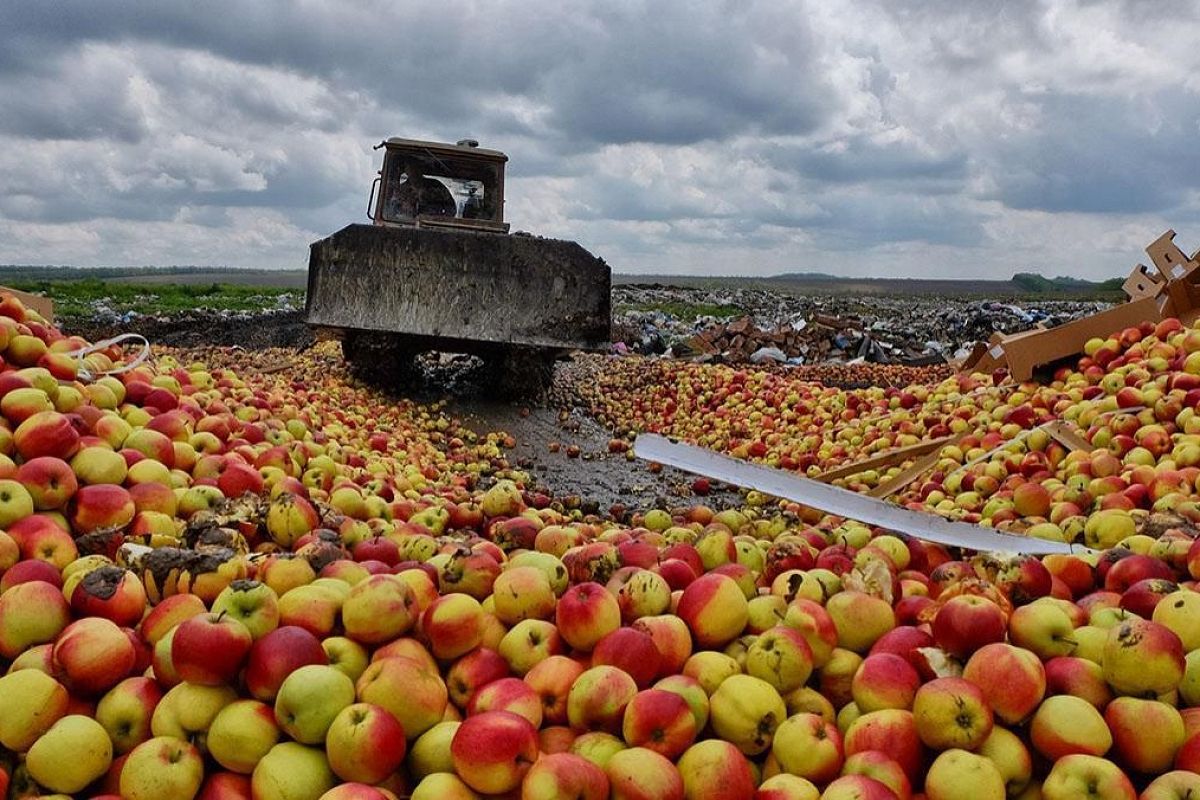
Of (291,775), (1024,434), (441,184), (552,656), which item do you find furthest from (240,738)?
(441,184)

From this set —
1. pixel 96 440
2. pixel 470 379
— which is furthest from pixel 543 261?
pixel 96 440

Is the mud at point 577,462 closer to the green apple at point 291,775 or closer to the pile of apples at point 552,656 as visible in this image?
the pile of apples at point 552,656

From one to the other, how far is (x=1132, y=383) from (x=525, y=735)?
20.1 feet

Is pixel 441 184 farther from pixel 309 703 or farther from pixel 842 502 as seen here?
pixel 309 703

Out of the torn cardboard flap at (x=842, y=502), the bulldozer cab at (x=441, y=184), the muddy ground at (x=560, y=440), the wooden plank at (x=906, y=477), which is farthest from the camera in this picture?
the bulldozer cab at (x=441, y=184)

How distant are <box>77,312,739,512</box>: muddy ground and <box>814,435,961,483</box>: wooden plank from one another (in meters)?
0.91

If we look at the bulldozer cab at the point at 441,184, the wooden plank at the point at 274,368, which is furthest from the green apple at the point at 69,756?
the bulldozer cab at the point at 441,184

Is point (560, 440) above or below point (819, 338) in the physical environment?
below

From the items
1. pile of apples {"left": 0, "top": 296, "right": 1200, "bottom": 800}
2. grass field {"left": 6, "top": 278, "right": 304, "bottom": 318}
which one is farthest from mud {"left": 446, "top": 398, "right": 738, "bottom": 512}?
grass field {"left": 6, "top": 278, "right": 304, "bottom": 318}

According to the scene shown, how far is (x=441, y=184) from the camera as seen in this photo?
12695 mm

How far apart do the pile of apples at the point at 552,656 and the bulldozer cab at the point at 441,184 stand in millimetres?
9014

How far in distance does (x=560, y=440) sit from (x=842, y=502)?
6.84 meters

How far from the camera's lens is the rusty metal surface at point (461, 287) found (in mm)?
10273

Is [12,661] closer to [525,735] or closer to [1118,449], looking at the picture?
[525,735]
